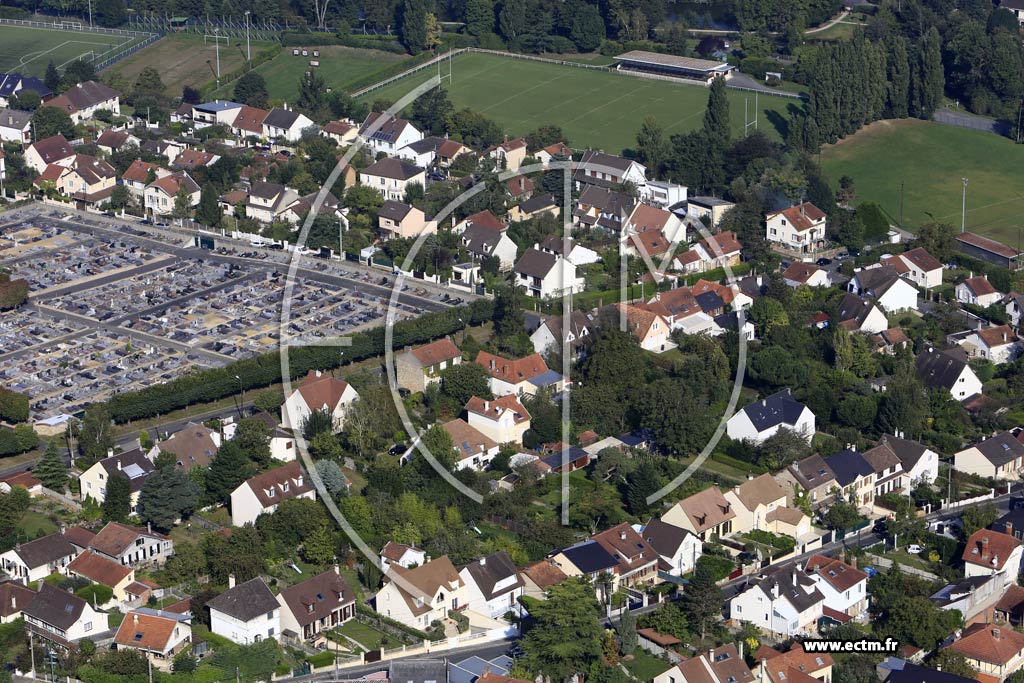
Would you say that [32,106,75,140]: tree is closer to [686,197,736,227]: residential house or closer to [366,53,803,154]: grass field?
[366,53,803,154]: grass field

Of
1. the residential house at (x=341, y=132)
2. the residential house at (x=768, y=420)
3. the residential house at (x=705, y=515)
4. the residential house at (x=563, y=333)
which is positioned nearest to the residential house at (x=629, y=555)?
the residential house at (x=705, y=515)

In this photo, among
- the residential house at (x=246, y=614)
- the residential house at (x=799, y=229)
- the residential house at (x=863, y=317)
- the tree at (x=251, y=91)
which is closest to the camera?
the residential house at (x=246, y=614)

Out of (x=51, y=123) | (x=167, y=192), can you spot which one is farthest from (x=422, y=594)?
(x=51, y=123)

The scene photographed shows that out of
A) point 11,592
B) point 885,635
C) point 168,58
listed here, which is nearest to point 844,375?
point 885,635

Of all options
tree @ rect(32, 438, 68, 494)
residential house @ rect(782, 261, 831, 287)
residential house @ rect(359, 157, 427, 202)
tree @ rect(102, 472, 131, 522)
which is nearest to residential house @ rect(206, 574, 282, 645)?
tree @ rect(102, 472, 131, 522)

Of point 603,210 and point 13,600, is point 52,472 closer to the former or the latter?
point 13,600

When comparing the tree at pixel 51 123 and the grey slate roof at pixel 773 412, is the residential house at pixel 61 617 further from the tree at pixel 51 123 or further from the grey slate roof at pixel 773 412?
the tree at pixel 51 123

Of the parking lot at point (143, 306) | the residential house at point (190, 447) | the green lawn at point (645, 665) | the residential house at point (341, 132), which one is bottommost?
the green lawn at point (645, 665)
